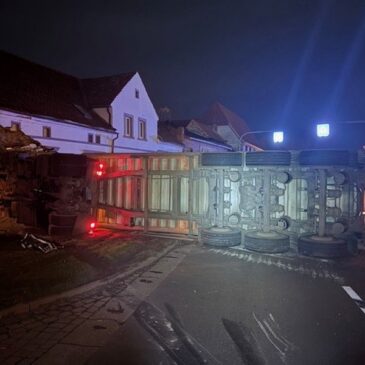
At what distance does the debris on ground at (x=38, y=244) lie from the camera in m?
8.93

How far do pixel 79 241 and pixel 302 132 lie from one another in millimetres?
94356

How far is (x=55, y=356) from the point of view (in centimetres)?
407

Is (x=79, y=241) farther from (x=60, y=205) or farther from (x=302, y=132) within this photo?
(x=302, y=132)

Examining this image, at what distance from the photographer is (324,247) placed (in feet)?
29.7

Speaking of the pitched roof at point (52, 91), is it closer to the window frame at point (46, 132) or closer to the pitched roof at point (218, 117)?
the window frame at point (46, 132)

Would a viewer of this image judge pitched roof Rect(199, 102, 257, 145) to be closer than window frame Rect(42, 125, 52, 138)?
No

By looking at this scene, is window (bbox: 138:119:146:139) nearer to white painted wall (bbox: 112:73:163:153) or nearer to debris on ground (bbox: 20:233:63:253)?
white painted wall (bbox: 112:73:163:153)

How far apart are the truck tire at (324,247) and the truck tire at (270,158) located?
207 centimetres

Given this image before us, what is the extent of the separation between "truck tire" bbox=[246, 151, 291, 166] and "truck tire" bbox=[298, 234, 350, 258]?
2069 millimetres

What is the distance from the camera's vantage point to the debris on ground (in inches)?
352

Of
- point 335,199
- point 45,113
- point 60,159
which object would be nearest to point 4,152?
point 60,159

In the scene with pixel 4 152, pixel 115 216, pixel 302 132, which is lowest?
pixel 115 216

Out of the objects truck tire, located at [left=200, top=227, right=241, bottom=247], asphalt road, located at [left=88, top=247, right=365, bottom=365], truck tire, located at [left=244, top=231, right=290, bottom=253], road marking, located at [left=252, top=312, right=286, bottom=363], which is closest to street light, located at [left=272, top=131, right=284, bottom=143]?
truck tire, located at [left=200, top=227, right=241, bottom=247]

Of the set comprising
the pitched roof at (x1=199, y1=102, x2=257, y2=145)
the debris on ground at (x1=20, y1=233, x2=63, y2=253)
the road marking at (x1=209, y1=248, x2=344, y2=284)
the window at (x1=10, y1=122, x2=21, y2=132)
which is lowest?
the road marking at (x1=209, y1=248, x2=344, y2=284)
